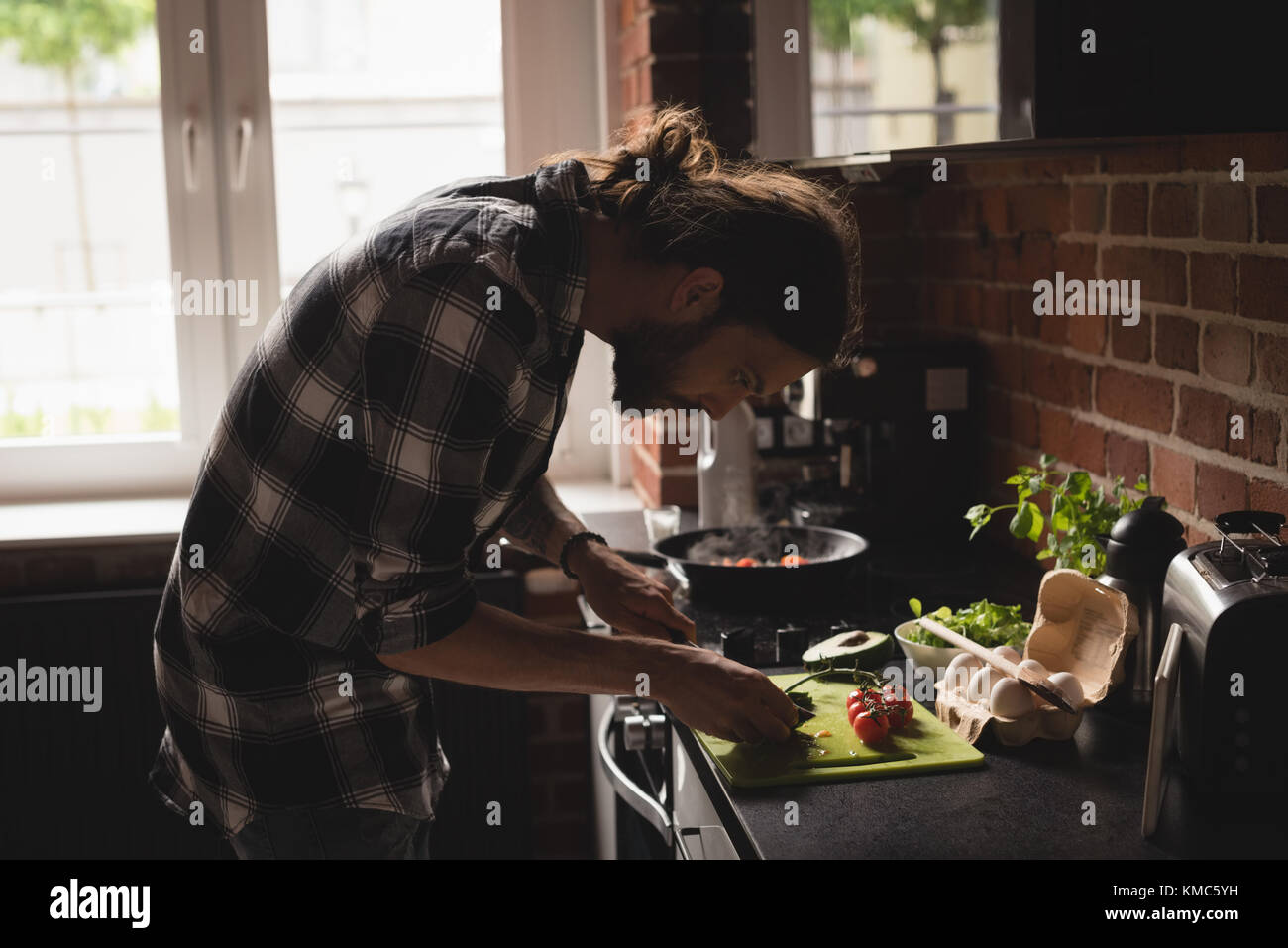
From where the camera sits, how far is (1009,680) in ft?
4.65

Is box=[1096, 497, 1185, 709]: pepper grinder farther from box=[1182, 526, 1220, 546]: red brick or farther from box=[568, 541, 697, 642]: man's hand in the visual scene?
box=[568, 541, 697, 642]: man's hand

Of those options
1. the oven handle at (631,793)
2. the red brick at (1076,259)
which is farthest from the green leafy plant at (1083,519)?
the oven handle at (631,793)

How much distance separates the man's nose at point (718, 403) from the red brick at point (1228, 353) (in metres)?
0.63

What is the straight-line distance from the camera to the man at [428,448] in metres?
1.21

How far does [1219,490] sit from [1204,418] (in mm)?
101

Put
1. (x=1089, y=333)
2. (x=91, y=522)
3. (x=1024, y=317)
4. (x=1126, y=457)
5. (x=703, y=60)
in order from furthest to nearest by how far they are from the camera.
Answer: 1. (x=91, y=522)
2. (x=703, y=60)
3. (x=1024, y=317)
4. (x=1089, y=333)
5. (x=1126, y=457)

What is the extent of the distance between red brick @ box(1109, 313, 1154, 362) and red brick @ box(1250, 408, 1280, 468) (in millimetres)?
291

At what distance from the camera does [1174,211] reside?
5.72 ft

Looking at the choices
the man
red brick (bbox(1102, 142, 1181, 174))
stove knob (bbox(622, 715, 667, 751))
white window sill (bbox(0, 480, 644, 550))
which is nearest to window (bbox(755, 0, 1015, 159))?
the man

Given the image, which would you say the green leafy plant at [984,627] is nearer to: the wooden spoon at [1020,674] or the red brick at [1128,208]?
A: the wooden spoon at [1020,674]

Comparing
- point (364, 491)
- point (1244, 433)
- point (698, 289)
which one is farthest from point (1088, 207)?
point (364, 491)

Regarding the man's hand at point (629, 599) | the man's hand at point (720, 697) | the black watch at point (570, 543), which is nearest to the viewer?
the man's hand at point (720, 697)

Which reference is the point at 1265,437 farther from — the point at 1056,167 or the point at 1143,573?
the point at 1056,167
